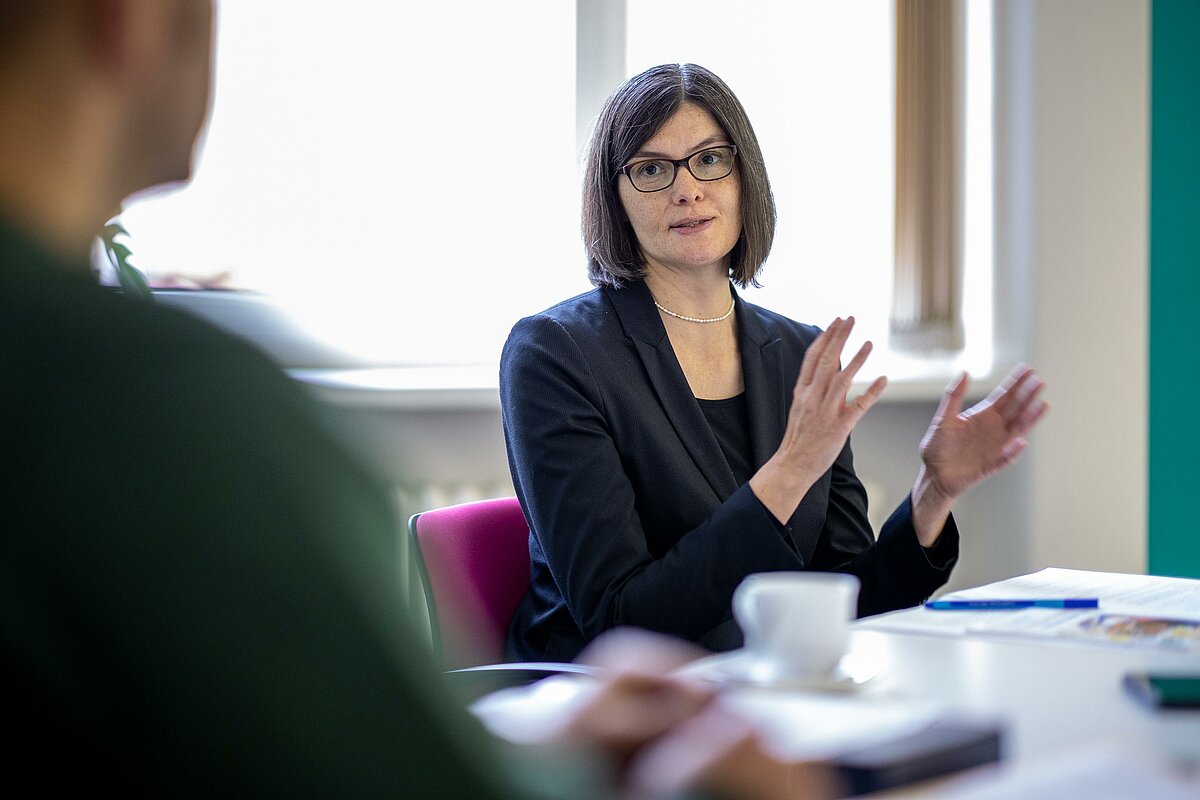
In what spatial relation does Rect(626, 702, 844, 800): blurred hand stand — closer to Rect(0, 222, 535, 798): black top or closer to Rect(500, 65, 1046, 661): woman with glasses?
Rect(0, 222, 535, 798): black top

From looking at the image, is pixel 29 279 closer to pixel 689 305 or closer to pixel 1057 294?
pixel 689 305

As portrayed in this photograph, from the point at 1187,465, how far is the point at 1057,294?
679 mm

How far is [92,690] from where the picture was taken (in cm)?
46

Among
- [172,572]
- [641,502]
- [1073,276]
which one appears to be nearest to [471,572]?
[641,502]

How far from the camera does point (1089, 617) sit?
1.41 metres

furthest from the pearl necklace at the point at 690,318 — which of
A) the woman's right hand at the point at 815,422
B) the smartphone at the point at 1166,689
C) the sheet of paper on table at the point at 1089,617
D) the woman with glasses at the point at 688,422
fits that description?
the smartphone at the point at 1166,689

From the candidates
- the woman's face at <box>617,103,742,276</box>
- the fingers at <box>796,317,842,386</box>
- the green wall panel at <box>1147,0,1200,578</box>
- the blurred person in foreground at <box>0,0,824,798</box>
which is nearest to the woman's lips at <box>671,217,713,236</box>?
the woman's face at <box>617,103,742,276</box>

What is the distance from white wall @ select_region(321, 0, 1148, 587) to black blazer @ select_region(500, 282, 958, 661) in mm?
1479

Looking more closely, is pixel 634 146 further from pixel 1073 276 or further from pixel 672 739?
pixel 1073 276

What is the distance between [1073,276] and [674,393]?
1880 mm

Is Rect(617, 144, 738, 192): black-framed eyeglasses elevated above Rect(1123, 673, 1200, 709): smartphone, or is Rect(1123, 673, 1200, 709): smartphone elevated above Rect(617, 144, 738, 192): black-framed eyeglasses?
Rect(617, 144, 738, 192): black-framed eyeglasses

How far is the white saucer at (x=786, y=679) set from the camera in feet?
3.57

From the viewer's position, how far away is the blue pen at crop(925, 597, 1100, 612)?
1479mm

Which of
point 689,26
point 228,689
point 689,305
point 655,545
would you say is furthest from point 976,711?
point 689,26
